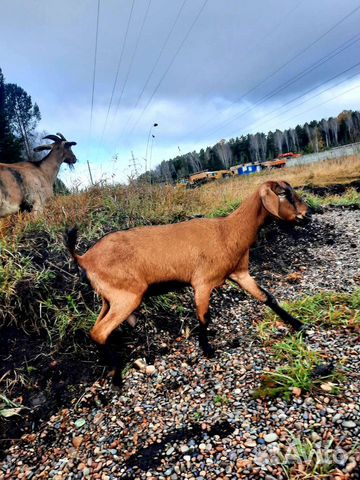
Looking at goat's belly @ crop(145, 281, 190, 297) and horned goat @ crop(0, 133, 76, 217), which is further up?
horned goat @ crop(0, 133, 76, 217)

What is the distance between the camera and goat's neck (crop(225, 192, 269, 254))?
3400 mm

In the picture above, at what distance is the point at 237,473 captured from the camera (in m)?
1.96

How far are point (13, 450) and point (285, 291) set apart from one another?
3906 millimetres

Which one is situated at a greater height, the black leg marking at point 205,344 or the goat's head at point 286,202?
the goat's head at point 286,202

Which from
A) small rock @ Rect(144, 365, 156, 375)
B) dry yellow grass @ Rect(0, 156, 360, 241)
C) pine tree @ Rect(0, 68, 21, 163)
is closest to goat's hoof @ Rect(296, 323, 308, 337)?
small rock @ Rect(144, 365, 156, 375)

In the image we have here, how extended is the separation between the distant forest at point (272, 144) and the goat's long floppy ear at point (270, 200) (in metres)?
71.8

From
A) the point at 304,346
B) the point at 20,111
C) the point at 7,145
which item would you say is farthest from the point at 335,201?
the point at 20,111

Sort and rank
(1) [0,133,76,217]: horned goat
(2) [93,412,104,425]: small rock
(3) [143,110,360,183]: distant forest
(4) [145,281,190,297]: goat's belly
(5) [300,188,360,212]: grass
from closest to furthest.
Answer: (2) [93,412,104,425]: small rock < (4) [145,281,190,297]: goat's belly < (1) [0,133,76,217]: horned goat < (5) [300,188,360,212]: grass < (3) [143,110,360,183]: distant forest

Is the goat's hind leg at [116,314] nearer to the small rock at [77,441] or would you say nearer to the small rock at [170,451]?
the small rock at [77,441]

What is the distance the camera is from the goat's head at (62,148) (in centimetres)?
780

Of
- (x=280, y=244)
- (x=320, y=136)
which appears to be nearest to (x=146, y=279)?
(x=280, y=244)

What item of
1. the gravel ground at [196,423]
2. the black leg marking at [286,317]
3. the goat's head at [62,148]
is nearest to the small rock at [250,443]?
the gravel ground at [196,423]

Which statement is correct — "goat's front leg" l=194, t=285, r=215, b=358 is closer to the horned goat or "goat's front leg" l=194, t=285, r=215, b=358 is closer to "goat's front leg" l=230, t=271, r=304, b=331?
"goat's front leg" l=230, t=271, r=304, b=331

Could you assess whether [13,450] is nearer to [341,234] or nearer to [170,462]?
[170,462]
